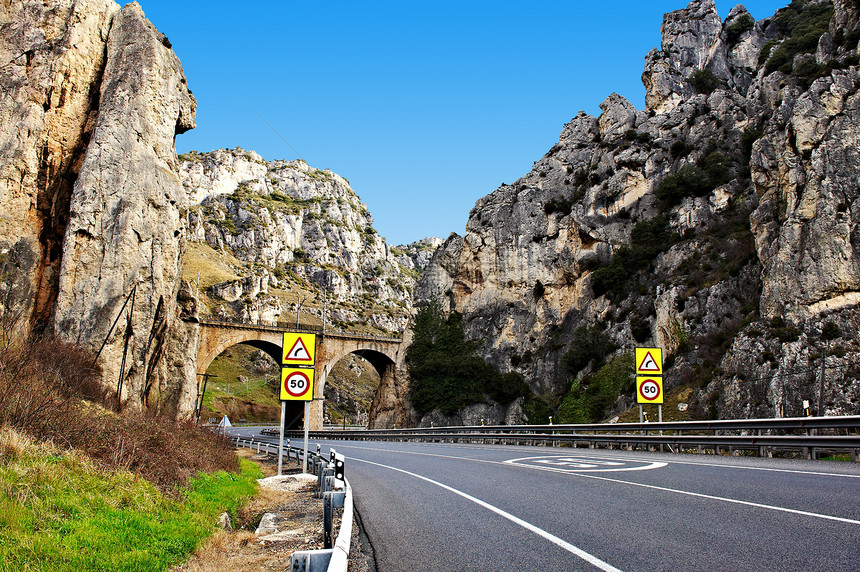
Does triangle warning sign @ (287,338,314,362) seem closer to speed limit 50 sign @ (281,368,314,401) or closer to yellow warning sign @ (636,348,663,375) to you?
speed limit 50 sign @ (281,368,314,401)

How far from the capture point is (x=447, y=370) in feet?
188

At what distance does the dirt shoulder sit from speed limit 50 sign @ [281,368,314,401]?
9.24 feet

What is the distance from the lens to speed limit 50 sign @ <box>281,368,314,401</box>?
13609 millimetres

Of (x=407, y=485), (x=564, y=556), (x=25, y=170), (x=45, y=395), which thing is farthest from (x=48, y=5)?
(x=564, y=556)

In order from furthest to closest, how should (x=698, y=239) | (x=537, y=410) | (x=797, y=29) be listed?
(x=797, y=29) → (x=537, y=410) → (x=698, y=239)

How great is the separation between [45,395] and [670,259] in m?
46.6

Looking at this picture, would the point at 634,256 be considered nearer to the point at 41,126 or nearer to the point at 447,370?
the point at 447,370

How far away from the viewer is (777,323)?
3033 cm

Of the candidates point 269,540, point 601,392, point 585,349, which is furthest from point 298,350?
point 585,349

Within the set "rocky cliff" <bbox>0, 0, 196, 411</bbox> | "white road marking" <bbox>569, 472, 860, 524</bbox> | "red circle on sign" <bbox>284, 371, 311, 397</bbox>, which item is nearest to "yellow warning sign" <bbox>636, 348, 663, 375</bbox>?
"white road marking" <bbox>569, 472, 860, 524</bbox>

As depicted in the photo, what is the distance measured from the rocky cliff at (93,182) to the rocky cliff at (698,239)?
93.0 ft

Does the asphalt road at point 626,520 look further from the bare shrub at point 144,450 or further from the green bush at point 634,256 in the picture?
the green bush at point 634,256

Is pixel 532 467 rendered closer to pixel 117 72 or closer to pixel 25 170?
pixel 25 170

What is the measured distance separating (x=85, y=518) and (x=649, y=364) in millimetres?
17592
